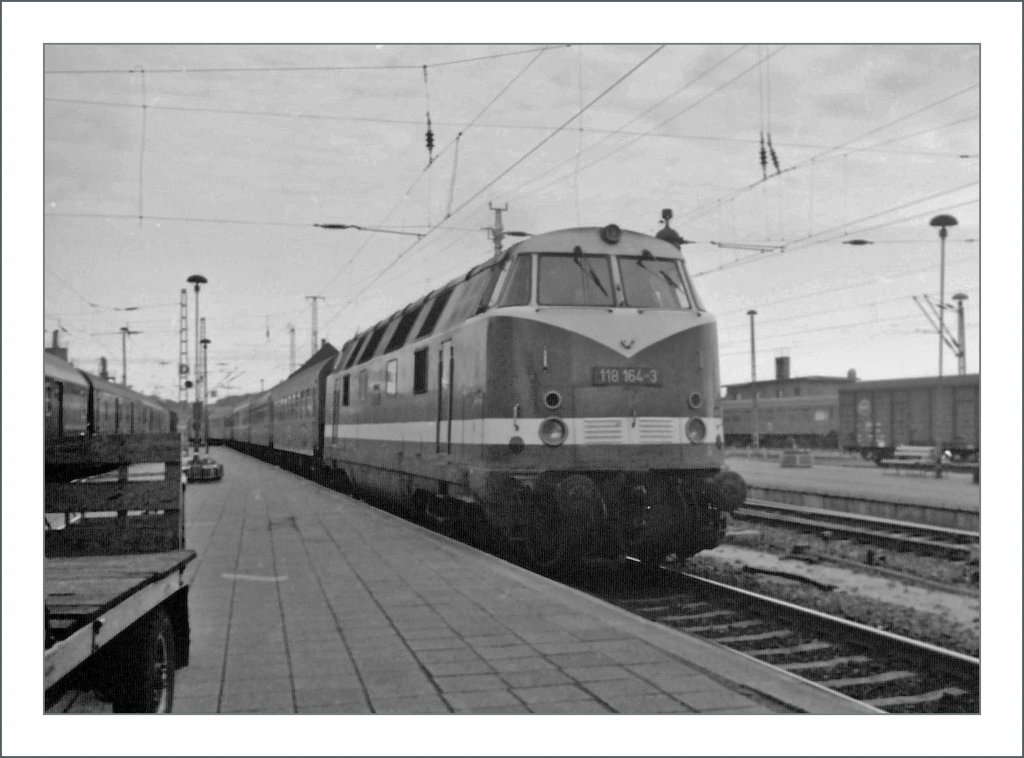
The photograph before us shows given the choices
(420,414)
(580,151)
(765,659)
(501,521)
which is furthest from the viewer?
(420,414)

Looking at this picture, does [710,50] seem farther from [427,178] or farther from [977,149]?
[427,178]

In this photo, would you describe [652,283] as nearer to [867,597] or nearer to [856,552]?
[867,597]

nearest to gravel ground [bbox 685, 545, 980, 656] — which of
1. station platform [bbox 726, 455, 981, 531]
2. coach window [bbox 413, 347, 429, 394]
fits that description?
coach window [bbox 413, 347, 429, 394]

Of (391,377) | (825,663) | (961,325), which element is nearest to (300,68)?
(825,663)

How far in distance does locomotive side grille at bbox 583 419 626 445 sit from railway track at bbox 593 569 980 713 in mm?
1434

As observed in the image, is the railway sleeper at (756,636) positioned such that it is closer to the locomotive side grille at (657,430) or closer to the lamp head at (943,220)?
the locomotive side grille at (657,430)

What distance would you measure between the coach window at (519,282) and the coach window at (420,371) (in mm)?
2269

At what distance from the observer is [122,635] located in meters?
4.37

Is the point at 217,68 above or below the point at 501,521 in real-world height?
above

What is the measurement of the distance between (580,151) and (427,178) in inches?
50.6

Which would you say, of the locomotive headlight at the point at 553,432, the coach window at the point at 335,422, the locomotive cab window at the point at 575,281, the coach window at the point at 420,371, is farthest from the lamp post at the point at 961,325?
the coach window at the point at 335,422

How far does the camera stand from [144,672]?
4418mm

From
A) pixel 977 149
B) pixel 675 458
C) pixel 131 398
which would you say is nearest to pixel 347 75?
pixel 977 149

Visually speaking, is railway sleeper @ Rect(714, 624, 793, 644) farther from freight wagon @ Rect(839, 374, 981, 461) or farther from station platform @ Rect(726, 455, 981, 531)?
freight wagon @ Rect(839, 374, 981, 461)
